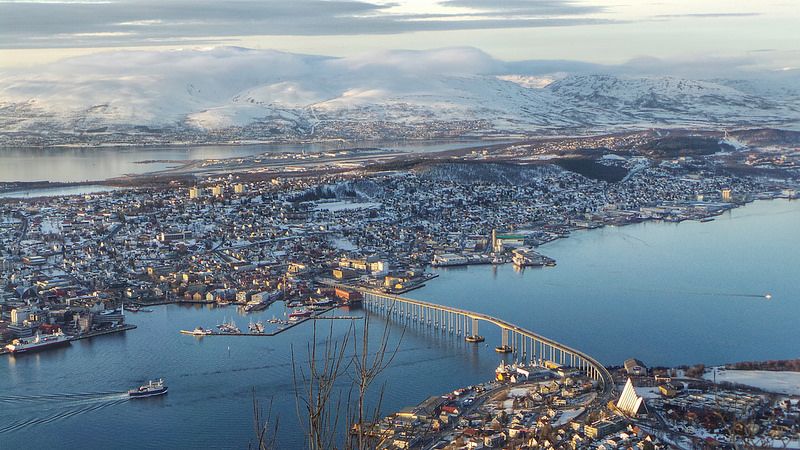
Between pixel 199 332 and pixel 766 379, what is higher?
pixel 766 379

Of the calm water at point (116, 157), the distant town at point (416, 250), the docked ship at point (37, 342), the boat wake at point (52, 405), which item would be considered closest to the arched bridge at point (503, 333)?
the distant town at point (416, 250)

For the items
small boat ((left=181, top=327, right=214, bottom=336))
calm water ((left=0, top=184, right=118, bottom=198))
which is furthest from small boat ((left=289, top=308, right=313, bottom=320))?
calm water ((left=0, top=184, right=118, bottom=198))

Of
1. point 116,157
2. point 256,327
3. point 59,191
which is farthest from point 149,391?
point 116,157

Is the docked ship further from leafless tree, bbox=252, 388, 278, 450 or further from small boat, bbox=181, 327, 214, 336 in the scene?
leafless tree, bbox=252, 388, 278, 450

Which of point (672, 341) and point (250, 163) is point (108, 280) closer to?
point (672, 341)

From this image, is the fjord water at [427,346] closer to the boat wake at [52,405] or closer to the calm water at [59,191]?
the boat wake at [52,405]

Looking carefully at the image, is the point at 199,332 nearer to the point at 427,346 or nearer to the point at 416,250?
the point at 427,346
